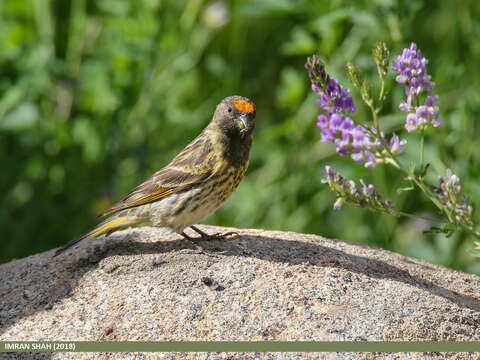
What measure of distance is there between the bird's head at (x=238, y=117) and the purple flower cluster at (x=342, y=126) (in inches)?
40.8

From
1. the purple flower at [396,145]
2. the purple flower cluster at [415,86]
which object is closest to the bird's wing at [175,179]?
the purple flower at [396,145]

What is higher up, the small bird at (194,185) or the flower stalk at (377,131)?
the flower stalk at (377,131)

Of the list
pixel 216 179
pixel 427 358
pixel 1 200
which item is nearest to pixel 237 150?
pixel 216 179

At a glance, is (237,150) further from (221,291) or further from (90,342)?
(90,342)

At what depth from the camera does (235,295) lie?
151 inches

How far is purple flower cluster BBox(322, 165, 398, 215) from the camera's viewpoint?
3711 millimetres

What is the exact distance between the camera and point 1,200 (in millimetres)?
6938

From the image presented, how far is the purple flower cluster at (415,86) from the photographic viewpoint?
3.74m

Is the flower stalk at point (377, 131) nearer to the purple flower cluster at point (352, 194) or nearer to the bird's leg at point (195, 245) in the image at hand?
the purple flower cluster at point (352, 194)

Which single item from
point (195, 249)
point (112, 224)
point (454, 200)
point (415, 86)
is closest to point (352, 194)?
point (454, 200)

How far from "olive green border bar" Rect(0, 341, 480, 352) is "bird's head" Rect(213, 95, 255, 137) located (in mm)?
1697

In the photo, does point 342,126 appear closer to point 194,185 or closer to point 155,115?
point 194,185

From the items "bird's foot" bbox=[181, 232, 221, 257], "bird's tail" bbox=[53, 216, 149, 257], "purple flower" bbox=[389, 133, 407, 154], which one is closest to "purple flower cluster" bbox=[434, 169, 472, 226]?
"purple flower" bbox=[389, 133, 407, 154]

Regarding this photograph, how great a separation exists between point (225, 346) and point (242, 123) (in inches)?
67.9
